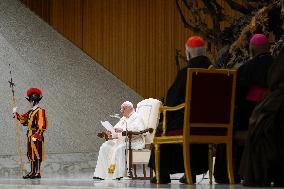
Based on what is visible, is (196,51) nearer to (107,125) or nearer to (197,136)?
(197,136)

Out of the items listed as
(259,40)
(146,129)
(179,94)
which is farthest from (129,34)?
(259,40)

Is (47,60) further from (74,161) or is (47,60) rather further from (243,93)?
(243,93)

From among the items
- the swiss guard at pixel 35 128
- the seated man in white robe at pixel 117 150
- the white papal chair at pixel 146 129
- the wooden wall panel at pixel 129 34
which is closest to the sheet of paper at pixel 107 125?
the seated man in white robe at pixel 117 150

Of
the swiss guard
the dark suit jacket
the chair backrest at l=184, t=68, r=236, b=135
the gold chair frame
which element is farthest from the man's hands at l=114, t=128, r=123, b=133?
the chair backrest at l=184, t=68, r=236, b=135

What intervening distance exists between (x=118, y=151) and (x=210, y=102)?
3.16 meters

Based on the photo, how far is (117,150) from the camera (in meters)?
9.27

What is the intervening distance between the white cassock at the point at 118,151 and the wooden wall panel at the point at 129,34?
18.9 feet

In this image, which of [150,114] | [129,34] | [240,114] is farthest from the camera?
[129,34]

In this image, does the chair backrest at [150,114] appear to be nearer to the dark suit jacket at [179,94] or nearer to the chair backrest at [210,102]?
the dark suit jacket at [179,94]

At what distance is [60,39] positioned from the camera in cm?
1603

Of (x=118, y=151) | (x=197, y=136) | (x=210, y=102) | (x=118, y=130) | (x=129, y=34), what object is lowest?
(x=118, y=151)

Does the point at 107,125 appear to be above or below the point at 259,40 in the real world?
below

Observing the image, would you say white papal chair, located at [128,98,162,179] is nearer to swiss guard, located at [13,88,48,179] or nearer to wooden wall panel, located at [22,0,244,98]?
swiss guard, located at [13,88,48,179]

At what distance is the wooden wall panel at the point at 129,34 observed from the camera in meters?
15.2
